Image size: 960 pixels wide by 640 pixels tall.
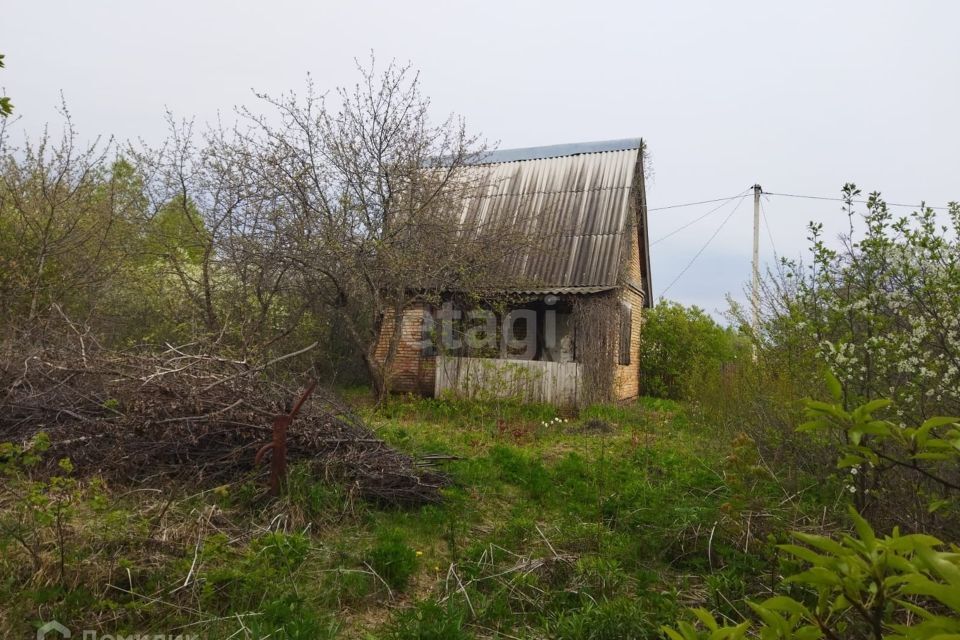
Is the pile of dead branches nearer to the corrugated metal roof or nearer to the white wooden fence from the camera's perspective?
the white wooden fence

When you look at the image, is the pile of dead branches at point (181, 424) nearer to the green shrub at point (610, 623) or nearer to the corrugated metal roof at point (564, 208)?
the green shrub at point (610, 623)

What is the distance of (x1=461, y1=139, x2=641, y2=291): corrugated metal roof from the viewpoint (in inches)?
478

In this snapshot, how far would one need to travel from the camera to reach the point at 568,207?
13344mm

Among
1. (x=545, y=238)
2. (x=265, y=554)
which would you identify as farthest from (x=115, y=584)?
(x=545, y=238)

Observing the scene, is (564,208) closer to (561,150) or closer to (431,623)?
(561,150)

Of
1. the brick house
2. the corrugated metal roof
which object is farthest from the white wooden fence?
the corrugated metal roof

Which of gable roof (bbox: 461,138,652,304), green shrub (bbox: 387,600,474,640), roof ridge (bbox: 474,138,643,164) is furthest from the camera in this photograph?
roof ridge (bbox: 474,138,643,164)

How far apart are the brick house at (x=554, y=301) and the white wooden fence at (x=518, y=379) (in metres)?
0.02

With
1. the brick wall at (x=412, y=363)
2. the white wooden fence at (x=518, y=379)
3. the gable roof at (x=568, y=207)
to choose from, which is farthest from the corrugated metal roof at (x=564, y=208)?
the brick wall at (x=412, y=363)

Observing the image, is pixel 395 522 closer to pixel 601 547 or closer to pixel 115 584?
pixel 601 547

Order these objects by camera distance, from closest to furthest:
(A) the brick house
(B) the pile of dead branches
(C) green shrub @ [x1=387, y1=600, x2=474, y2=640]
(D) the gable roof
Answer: (C) green shrub @ [x1=387, y1=600, x2=474, y2=640] < (B) the pile of dead branches < (A) the brick house < (D) the gable roof

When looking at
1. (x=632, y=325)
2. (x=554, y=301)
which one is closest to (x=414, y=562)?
(x=554, y=301)

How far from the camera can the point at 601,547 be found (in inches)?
161

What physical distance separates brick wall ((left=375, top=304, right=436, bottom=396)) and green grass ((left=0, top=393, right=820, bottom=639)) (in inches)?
291
